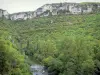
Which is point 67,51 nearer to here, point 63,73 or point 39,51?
point 63,73

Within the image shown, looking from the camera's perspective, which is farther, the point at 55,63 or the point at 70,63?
the point at 55,63

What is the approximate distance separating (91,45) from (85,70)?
→ 11452 millimetres

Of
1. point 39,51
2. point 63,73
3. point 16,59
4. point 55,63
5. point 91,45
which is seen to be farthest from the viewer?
point 39,51

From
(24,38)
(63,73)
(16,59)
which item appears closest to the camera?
(16,59)

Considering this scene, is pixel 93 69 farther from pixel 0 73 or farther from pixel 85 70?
pixel 0 73

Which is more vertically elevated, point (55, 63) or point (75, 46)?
point (75, 46)

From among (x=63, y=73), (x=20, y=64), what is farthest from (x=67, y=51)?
(x=20, y=64)

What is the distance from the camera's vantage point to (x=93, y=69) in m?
53.4

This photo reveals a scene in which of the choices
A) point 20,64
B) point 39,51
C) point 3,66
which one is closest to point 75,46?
point 20,64

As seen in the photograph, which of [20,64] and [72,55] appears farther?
[72,55]

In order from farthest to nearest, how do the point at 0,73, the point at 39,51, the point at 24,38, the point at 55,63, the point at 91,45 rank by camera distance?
the point at 24,38, the point at 39,51, the point at 91,45, the point at 55,63, the point at 0,73

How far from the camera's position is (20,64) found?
51.1 metres

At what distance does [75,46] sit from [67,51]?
8.84ft

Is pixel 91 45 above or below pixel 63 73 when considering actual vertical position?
above
